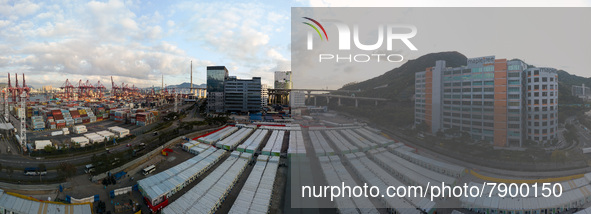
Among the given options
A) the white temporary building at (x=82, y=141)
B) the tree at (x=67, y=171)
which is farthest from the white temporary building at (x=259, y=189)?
the white temporary building at (x=82, y=141)

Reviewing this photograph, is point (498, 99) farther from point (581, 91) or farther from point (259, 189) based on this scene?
point (259, 189)

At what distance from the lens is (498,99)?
10.1 feet

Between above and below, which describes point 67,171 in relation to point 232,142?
below

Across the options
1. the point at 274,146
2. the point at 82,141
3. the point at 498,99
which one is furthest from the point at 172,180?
the point at 82,141

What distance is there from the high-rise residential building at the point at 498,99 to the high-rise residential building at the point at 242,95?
79.9ft

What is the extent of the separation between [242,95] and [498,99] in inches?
1002

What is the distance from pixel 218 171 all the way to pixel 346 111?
16.5ft

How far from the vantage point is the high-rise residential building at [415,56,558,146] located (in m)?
3.06

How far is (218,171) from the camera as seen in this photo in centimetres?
691

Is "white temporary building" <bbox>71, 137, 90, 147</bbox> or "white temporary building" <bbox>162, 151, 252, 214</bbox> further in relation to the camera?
"white temporary building" <bbox>71, 137, 90, 147</bbox>

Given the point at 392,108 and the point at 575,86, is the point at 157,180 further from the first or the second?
the point at 575,86

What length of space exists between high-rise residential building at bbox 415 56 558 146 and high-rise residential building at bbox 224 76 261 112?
79.9ft

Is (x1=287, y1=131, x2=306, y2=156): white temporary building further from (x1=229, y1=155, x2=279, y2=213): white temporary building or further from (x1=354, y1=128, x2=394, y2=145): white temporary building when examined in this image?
(x1=229, y1=155, x2=279, y2=213): white temporary building

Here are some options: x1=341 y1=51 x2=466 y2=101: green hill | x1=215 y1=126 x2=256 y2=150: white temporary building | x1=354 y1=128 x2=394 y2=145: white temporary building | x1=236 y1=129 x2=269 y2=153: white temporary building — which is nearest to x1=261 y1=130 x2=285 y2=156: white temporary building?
x1=236 y1=129 x2=269 y2=153: white temporary building
